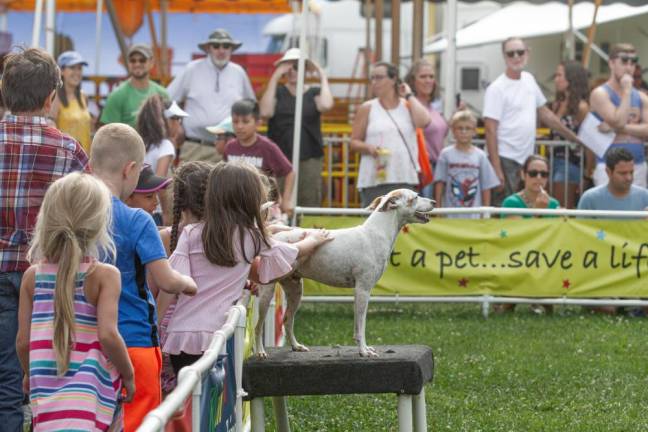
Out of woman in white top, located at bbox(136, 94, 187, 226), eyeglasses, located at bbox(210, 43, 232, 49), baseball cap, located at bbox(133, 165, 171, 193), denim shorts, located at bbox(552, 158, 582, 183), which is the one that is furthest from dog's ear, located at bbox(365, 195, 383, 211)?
denim shorts, located at bbox(552, 158, 582, 183)

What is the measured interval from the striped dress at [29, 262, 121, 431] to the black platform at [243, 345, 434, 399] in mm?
1540

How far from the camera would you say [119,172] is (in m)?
5.45

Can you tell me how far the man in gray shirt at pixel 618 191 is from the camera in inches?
519

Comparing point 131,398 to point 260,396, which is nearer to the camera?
point 131,398

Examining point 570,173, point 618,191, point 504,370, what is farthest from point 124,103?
point 570,173

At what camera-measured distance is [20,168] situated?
6262mm

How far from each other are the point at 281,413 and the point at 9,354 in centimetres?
171

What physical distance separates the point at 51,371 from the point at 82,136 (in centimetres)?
815

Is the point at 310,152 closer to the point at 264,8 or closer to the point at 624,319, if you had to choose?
the point at 624,319

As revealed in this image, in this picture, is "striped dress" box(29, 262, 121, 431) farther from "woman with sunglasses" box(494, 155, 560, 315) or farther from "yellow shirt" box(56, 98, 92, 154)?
"woman with sunglasses" box(494, 155, 560, 315)

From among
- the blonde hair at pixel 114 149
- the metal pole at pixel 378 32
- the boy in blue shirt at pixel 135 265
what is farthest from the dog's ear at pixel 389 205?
the metal pole at pixel 378 32

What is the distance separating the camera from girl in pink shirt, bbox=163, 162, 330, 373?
6.08 meters

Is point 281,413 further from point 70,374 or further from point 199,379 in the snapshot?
point 199,379

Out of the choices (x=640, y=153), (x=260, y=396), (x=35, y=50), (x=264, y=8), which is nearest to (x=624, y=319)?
(x=640, y=153)
